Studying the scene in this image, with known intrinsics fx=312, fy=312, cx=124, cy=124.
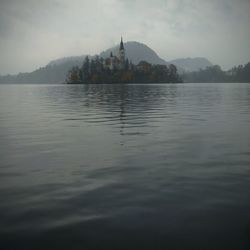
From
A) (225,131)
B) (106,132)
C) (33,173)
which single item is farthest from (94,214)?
(225,131)

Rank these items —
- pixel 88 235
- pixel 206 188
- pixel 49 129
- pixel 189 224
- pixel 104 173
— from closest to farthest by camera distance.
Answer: pixel 88 235, pixel 189 224, pixel 206 188, pixel 104 173, pixel 49 129

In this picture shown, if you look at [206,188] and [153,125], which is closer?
[206,188]

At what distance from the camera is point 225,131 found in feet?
72.0

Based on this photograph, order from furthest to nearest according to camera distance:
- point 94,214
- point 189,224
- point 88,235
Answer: point 94,214, point 189,224, point 88,235

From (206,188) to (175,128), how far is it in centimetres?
1384

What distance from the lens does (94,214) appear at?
8117mm

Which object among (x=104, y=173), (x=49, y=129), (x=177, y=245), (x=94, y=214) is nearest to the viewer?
(x=177, y=245)

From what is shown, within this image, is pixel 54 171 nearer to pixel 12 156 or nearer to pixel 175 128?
pixel 12 156

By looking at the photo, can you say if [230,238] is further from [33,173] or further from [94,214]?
[33,173]

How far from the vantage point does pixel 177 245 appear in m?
6.56

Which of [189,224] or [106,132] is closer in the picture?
[189,224]

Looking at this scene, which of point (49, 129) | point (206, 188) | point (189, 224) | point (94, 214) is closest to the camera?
point (189, 224)

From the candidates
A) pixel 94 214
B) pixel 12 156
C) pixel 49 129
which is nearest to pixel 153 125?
pixel 49 129

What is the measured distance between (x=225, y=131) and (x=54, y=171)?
13.9 m
